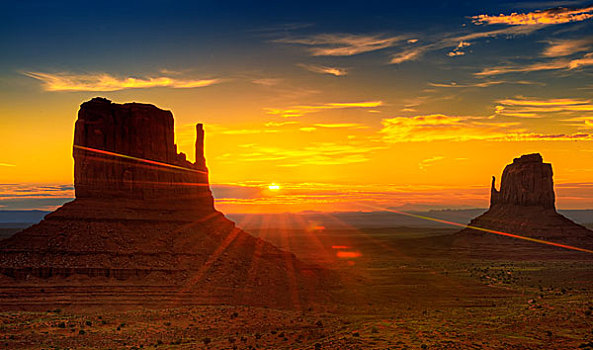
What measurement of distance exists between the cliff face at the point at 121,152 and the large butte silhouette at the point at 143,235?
117 millimetres

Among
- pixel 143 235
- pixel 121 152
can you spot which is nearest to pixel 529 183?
pixel 143 235

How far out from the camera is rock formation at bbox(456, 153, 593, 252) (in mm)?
96438

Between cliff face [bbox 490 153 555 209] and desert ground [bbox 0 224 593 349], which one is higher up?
cliff face [bbox 490 153 555 209]

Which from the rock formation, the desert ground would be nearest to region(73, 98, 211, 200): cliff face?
the desert ground

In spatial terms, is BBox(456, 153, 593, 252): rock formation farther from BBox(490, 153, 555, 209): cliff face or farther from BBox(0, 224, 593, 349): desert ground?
BBox(0, 224, 593, 349): desert ground

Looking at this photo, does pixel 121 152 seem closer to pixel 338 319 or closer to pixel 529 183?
pixel 338 319

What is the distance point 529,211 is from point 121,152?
10001 cm

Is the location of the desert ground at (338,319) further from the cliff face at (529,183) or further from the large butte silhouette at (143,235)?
the cliff face at (529,183)

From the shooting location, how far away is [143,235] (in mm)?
45219

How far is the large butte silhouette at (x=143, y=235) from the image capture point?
41.1 m

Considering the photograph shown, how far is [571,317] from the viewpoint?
28031mm

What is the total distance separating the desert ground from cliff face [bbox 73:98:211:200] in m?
13.4

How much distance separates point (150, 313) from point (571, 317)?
32.0 meters

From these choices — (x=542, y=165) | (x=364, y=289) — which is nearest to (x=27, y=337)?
(x=364, y=289)
